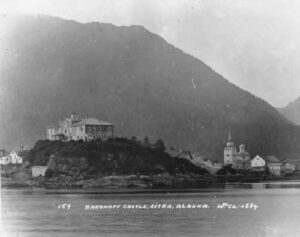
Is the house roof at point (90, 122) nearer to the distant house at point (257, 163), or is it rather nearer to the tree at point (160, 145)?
the tree at point (160, 145)

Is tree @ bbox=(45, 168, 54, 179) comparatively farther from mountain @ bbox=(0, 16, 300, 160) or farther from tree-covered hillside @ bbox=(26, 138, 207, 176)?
mountain @ bbox=(0, 16, 300, 160)

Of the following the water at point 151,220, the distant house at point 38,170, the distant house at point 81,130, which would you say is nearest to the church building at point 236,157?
the distant house at point 81,130

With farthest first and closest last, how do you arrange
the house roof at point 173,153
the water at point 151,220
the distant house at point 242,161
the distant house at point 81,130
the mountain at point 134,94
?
the distant house at point 242,161 < the mountain at point 134,94 < the house roof at point 173,153 < the distant house at point 81,130 < the water at point 151,220

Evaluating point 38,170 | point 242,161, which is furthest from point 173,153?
point 38,170

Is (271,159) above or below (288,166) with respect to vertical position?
above

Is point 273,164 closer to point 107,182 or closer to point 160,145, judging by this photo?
point 160,145

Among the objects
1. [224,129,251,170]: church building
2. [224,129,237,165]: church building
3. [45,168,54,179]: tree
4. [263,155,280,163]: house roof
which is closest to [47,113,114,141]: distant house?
[45,168,54,179]: tree

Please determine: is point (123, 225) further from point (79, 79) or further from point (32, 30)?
point (79, 79)
